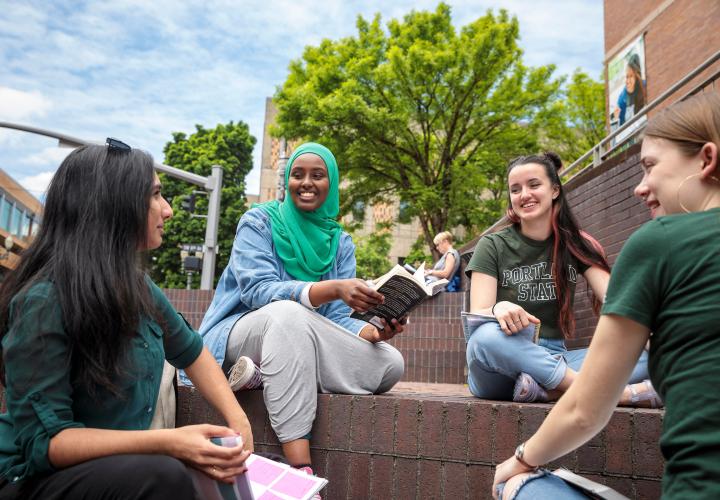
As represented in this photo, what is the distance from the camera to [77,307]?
1.68m

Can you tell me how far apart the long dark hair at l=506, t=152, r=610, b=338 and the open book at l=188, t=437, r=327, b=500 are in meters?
1.70

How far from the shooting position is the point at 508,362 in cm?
279

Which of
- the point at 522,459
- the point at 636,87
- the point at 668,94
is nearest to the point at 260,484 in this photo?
the point at 522,459

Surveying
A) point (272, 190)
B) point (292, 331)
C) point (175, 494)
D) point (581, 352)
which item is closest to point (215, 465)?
point (175, 494)

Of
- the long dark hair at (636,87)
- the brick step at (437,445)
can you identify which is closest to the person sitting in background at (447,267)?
the brick step at (437,445)

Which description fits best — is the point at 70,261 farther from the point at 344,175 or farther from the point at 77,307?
the point at 344,175

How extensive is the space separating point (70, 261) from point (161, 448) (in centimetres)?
59

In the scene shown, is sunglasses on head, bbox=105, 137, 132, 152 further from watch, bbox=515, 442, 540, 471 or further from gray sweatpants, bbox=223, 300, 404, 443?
watch, bbox=515, 442, 540, 471

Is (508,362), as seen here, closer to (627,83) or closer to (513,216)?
(513,216)

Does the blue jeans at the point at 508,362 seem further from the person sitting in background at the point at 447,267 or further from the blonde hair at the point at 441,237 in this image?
the blonde hair at the point at 441,237

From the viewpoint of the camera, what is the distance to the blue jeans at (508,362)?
108 inches

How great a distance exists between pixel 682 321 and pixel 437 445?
4.73 ft

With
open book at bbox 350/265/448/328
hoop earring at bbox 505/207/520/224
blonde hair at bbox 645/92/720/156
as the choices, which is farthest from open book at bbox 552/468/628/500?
hoop earring at bbox 505/207/520/224

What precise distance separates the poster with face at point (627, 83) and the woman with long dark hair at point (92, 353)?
16210 mm
